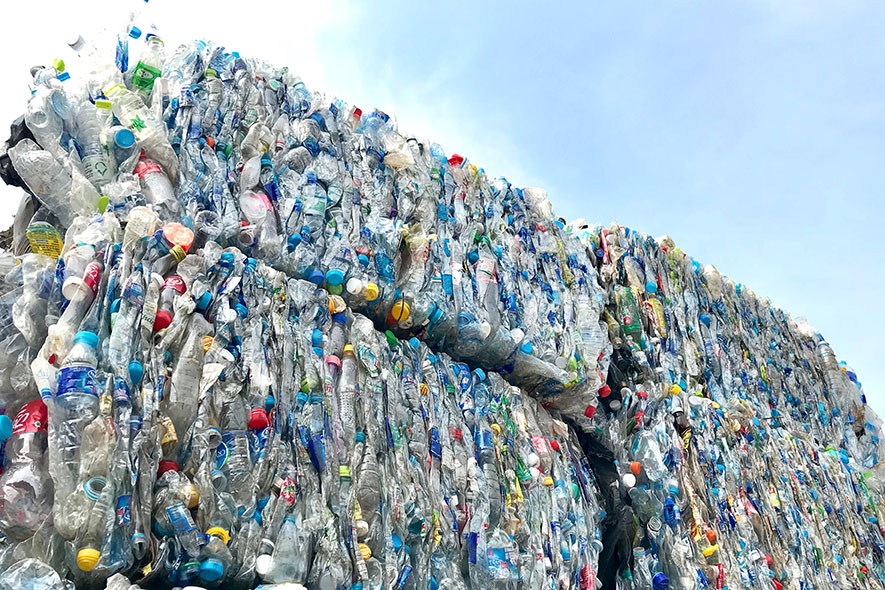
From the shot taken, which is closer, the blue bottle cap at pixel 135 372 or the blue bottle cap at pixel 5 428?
the blue bottle cap at pixel 5 428

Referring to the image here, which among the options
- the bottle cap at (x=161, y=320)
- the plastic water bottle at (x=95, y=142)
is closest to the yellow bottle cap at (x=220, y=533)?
the bottle cap at (x=161, y=320)

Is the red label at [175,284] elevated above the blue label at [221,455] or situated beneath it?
elevated above

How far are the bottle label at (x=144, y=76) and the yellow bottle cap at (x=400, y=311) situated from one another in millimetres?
1264

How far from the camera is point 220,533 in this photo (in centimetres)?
232

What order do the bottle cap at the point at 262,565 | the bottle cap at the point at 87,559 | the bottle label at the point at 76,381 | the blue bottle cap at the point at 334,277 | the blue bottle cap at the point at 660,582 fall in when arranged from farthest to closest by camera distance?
the blue bottle cap at the point at 660,582 → the blue bottle cap at the point at 334,277 → the bottle cap at the point at 262,565 → the bottle label at the point at 76,381 → the bottle cap at the point at 87,559

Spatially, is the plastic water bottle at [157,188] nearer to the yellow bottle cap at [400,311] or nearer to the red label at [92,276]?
the red label at [92,276]

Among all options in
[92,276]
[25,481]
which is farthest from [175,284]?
[25,481]

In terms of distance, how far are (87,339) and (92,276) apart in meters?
0.23

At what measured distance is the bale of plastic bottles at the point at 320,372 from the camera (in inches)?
88.7

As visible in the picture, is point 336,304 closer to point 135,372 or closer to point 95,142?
point 135,372

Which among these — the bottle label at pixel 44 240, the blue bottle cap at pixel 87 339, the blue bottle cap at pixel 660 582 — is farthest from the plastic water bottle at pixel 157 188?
the blue bottle cap at pixel 660 582

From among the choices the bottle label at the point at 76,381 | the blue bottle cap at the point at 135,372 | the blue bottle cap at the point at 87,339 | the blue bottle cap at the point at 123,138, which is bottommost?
the bottle label at the point at 76,381

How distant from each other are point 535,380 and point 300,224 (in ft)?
4.77

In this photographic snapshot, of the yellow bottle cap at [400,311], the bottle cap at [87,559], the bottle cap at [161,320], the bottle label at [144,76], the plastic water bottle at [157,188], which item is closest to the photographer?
the bottle cap at [87,559]
